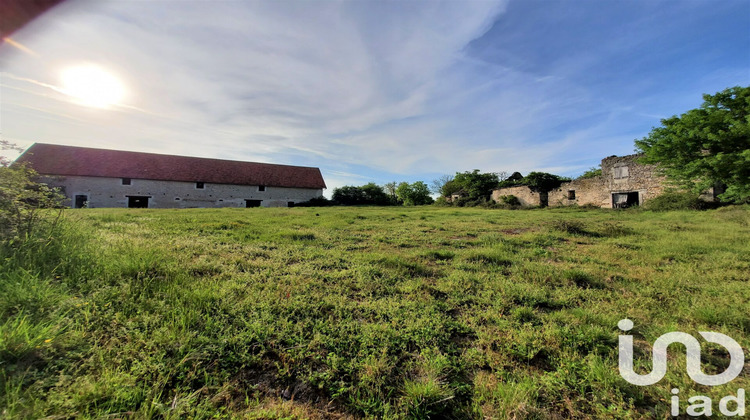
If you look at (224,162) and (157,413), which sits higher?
(224,162)

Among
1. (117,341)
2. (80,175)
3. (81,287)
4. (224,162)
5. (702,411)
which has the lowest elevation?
(702,411)

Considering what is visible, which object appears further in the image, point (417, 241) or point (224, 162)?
point (224, 162)

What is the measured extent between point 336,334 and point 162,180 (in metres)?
34.2

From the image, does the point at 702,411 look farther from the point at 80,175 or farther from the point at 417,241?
the point at 80,175

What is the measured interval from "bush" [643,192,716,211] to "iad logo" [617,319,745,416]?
20.1m

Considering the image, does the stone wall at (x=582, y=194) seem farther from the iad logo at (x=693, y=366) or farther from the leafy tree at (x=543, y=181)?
the iad logo at (x=693, y=366)

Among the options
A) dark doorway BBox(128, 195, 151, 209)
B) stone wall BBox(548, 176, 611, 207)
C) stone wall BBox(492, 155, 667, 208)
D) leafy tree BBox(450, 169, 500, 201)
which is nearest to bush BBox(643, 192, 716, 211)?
stone wall BBox(492, 155, 667, 208)

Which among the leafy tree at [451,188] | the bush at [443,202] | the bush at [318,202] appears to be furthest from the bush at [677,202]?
the bush at [318,202]

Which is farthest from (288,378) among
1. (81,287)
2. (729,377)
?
(729,377)

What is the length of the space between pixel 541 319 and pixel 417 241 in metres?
4.07

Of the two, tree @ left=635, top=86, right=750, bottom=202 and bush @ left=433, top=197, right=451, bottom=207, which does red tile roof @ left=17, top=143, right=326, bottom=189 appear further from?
tree @ left=635, top=86, right=750, bottom=202

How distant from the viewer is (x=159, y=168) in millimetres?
28641

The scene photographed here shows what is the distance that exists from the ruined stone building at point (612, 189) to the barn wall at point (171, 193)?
25987mm

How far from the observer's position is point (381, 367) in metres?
1.95
